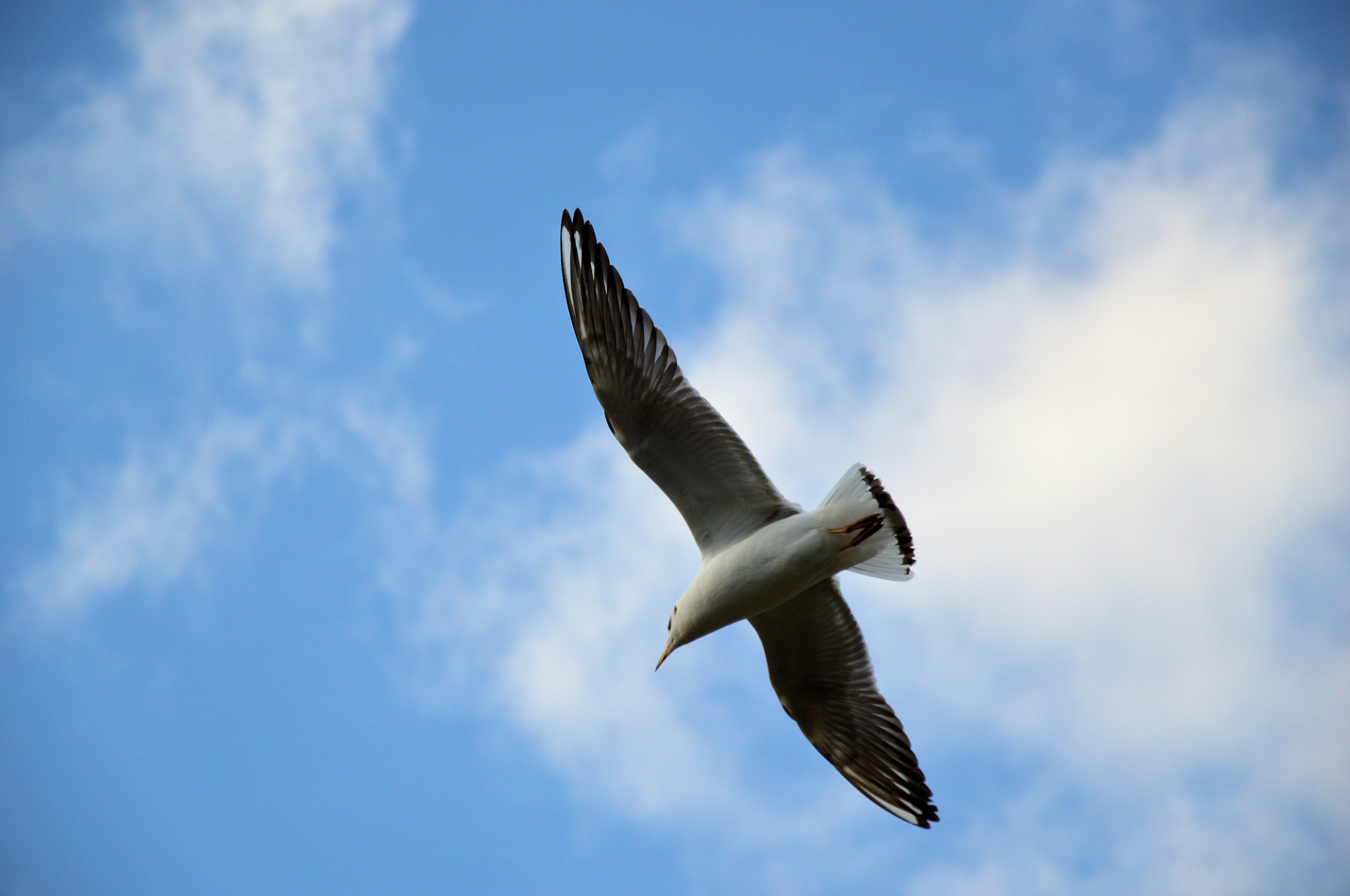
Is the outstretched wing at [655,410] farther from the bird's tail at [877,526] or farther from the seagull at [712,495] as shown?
the bird's tail at [877,526]

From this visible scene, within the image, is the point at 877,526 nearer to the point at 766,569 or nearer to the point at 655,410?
the point at 766,569

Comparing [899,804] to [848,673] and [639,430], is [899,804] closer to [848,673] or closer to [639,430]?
[848,673]

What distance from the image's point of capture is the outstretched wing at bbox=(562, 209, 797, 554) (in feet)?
22.0

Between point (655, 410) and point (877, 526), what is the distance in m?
1.47

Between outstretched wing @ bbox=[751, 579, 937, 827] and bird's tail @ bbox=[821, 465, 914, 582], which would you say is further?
outstretched wing @ bbox=[751, 579, 937, 827]

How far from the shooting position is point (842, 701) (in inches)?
307

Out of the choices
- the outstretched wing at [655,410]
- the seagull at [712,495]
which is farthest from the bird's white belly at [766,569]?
the outstretched wing at [655,410]

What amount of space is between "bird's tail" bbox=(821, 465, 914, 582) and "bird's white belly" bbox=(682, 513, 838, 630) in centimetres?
19

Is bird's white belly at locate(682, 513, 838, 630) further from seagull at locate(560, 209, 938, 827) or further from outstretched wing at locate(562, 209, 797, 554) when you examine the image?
outstretched wing at locate(562, 209, 797, 554)

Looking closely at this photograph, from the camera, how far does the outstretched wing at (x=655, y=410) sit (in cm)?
670

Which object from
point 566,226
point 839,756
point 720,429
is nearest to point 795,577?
point 720,429

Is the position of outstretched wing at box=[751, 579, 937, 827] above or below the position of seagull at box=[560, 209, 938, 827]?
below

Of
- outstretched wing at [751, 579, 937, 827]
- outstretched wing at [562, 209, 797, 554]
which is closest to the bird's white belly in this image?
outstretched wing at [562, 209, 797, 554]

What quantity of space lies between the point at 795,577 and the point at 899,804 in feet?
6.47
